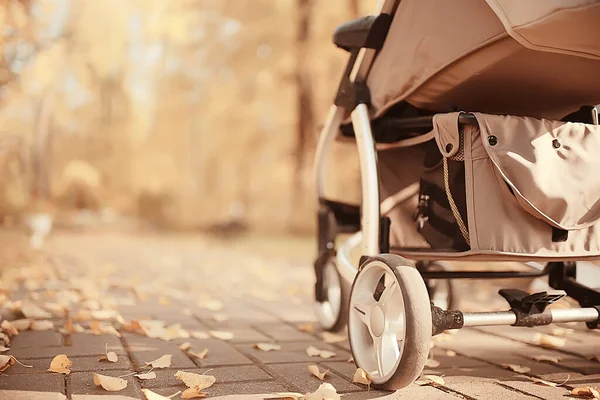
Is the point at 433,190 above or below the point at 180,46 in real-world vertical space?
below

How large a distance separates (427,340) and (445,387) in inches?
12.5

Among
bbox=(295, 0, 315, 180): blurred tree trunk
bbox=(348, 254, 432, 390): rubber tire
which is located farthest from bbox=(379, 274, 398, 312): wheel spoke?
bbox=(295, 0, 315, 180): blurred tree trunk

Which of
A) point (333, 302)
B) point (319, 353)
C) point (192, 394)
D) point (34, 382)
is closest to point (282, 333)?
point (333, 302)

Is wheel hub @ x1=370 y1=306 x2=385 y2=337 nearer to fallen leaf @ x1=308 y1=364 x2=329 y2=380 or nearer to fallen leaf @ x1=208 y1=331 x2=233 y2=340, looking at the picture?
fallen leaf @ x1=308 y1=364 x2=329 y2=380

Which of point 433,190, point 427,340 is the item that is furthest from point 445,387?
point 433,190

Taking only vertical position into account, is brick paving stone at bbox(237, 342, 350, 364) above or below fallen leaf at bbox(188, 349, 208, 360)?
below

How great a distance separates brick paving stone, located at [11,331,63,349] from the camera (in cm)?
261

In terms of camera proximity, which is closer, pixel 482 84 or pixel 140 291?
pixel 482 84

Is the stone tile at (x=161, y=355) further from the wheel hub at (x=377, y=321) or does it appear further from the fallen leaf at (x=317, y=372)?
the wheel hub at (x=377, y=321)

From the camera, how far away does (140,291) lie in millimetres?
4629

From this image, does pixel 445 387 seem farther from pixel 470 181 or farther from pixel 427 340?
pixel 470 181

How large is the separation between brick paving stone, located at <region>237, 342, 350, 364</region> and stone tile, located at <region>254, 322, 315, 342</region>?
0.41 ft

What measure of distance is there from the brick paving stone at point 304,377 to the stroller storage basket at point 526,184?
622 mm

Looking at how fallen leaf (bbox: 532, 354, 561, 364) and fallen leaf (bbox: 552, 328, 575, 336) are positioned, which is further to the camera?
fallen leaf (bbox: 552, 328, 575, 336)
